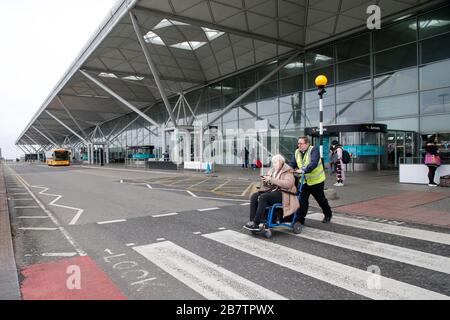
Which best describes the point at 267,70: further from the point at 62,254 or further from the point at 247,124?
the point at 62,254

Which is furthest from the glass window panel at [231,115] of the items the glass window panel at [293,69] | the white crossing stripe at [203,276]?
the white crossing stripe at [203,276]

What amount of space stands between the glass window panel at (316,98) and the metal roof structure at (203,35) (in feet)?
10.9

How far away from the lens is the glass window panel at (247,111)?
28628 mm

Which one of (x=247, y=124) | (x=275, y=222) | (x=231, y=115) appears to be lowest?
(x=275, y=222)

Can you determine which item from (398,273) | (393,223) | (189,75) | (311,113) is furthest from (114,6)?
(398,273)

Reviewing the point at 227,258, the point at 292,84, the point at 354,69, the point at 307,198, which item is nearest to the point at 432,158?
the point at 307,198

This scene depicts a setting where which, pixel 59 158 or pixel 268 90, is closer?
pixel 268 90

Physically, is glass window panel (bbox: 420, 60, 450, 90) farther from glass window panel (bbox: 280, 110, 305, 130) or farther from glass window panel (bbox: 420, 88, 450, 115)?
glass window panel (bbox: 280, 110, 305, 130)

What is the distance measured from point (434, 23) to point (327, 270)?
18575 mm

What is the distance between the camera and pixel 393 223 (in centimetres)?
647

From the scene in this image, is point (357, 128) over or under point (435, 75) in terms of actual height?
under

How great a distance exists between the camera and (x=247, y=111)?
96.0 ft

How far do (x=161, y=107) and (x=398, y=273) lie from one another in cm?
4205
